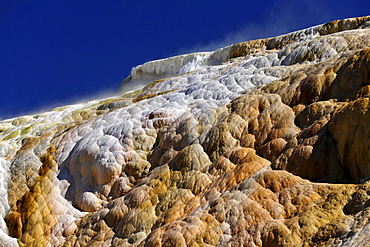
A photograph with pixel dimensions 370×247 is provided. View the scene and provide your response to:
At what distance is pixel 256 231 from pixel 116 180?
6.32m

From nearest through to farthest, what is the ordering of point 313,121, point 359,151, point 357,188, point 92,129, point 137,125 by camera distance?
point 357,188, point 359,151, point 313,121, point 137,125, point 92,129

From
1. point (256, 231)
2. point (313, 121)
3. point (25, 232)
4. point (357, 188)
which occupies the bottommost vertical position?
point (25, 232)

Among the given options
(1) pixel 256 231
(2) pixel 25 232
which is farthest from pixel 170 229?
(2) pixel 25 232

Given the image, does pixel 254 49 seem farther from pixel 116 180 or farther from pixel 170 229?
pixel 170 229

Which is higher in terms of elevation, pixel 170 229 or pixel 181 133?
pixel 181 133

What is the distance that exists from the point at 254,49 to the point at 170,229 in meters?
19.9

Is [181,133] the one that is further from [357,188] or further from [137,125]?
[357,188]

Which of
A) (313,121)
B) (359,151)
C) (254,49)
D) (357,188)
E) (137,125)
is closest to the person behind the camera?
(357,188)

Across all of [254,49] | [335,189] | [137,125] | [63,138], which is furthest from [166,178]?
[254,49]

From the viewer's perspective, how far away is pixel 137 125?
45.8ft

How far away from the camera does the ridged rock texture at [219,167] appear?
7410 millimetres

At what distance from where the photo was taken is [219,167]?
10.1 m

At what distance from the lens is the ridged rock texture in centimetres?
741

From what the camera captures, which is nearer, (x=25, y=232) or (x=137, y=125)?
(x=25, y=232)
